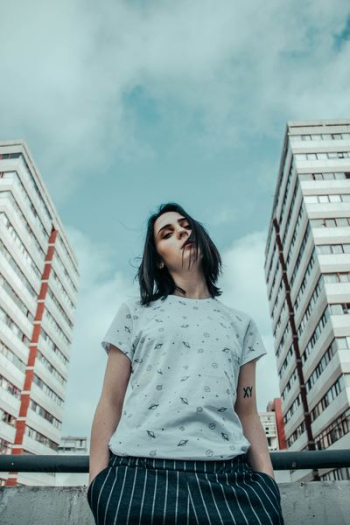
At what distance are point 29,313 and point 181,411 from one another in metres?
41.4

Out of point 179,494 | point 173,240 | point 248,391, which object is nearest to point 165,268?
point 173,240

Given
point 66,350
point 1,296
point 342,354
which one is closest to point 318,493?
point 342,354

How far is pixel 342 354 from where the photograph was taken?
90.5 feet

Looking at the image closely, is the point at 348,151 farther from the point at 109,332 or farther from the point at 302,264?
the point at 109,332

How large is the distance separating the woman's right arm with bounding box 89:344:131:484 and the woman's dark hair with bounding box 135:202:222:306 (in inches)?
13.9

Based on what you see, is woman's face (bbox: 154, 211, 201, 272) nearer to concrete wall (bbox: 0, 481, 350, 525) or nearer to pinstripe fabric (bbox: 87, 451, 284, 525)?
pinstripe fabric (bbox: 87, 451, 284, 525)

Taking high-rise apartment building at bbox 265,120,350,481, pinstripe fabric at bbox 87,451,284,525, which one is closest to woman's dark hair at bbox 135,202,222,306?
pinstripe fabric at bbox 87,451,284,525

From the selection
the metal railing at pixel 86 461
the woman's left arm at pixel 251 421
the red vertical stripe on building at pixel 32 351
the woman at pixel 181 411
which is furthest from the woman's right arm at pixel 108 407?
the red vertical stripe on building at pixel 32 351

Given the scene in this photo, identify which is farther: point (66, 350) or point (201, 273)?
point (66, 350)

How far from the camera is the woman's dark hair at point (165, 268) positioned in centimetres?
194

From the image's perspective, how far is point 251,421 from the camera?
1617mm

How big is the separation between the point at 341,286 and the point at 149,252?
31.0 m

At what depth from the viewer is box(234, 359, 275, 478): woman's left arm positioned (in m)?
1.45

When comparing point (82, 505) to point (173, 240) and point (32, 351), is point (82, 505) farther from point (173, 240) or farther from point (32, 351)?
point (32, 351)
